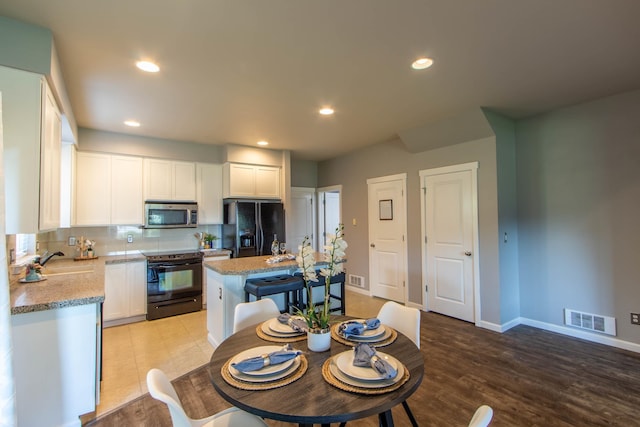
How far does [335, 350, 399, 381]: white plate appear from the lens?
1232mm

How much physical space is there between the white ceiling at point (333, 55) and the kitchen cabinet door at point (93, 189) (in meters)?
0.61

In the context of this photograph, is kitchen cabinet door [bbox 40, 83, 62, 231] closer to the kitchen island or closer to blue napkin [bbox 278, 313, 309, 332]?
the kitchen island

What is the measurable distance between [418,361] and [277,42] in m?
2.15

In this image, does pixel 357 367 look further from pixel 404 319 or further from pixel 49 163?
pixel 49 163

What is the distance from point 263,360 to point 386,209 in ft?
13.1

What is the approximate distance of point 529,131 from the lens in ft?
12.5

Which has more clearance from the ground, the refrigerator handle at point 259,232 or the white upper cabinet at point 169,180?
the white upper cabinet at point 169,180

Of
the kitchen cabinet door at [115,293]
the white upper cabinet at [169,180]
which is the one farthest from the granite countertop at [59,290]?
the white upper cabinet at [169,180]

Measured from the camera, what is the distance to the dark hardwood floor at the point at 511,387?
2.11 meters

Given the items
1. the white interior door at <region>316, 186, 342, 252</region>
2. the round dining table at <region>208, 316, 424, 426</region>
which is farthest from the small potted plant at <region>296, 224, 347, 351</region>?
the white interior door at <region>316, 186, 342, 252</region>

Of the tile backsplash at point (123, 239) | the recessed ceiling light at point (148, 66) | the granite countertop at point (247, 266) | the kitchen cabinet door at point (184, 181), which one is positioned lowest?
the granite countertop at point (247, 266)

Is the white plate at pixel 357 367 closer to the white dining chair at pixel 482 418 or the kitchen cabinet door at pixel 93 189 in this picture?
the white dining chair at pixel 482 418

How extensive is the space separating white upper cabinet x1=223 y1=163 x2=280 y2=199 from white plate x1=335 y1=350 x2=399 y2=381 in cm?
389

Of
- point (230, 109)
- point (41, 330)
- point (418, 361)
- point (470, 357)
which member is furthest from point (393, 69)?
point (41, 330)
